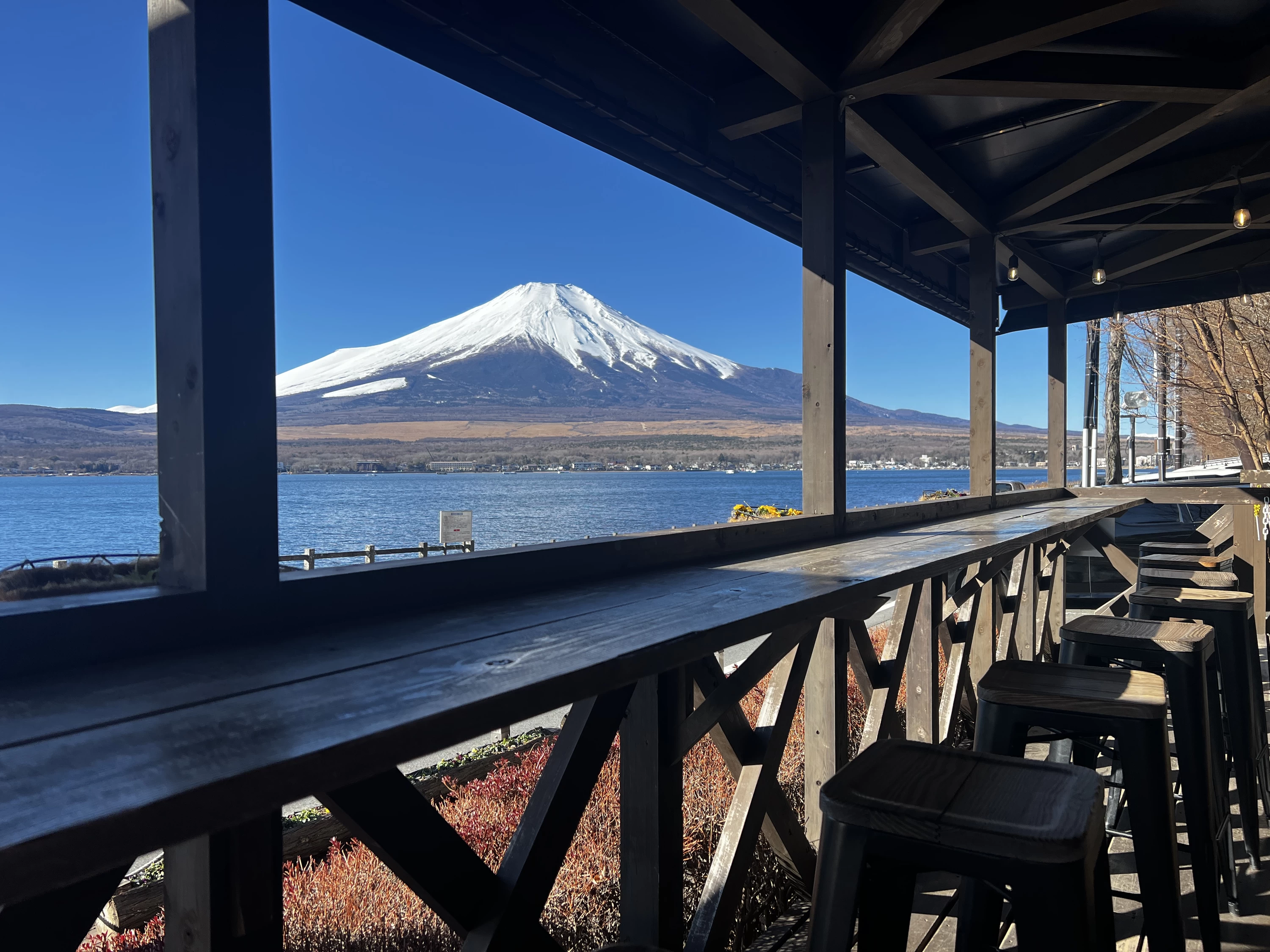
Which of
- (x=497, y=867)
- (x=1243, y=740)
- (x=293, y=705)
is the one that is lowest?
(x=497, y=867)

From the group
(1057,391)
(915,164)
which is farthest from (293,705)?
(1057,391)

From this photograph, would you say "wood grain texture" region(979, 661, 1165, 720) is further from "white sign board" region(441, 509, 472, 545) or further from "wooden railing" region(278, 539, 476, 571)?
"white sign board" region(441, 509, 472, 545)

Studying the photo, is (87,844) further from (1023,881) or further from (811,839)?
(811,839)

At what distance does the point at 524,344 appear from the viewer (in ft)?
386

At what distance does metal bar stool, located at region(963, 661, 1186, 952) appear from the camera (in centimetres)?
126

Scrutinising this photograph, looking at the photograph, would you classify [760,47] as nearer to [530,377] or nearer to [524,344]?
[530,377]

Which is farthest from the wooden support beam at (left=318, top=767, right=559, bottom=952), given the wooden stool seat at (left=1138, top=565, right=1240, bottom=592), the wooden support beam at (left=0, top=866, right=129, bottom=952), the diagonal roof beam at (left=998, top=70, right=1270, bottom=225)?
the diagonal roof beam at (left=998, top=70, right=1270, bottom=225)

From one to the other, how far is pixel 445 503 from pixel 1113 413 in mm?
74768

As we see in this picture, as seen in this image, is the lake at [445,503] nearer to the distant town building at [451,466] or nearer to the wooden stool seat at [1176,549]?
the distant town building at [451,466]

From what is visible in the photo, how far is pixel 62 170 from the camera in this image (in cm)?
7381

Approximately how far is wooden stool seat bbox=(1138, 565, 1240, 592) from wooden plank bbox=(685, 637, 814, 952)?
72.6 inches

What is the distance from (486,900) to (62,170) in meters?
94.9

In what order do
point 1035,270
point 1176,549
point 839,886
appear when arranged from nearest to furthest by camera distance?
point 839,886
point 1176,549
point 1035,270

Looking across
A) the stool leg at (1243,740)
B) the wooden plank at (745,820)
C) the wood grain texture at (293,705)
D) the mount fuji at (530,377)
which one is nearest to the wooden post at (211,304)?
the wood grain texture at (293,705)
